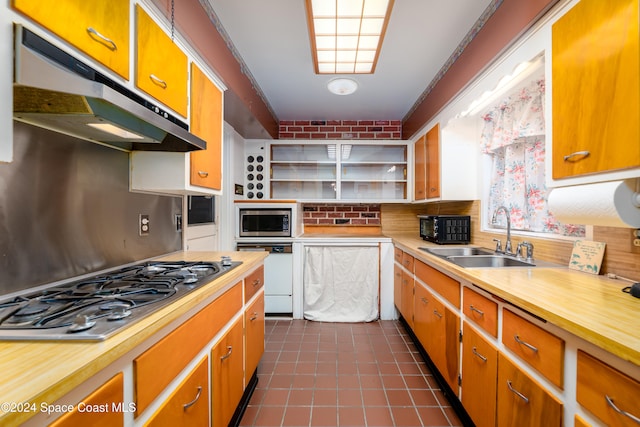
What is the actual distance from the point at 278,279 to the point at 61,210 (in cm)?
215

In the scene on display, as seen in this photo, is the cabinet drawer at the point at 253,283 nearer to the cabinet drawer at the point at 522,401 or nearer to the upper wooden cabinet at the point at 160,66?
the upper wooden cabinet at the point at 160,66

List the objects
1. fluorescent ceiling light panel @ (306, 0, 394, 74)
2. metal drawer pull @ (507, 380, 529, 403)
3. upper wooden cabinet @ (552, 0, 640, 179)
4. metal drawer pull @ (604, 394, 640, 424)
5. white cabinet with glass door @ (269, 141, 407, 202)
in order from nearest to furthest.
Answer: metal drawer pull @ (604, 394, 640, 424) < upper wooden cabinet @ (552, 0, 640, 179) < metal drawer pull @ (507, 380, 529, 403) < fluorescent ceiling light panel @ (306, 0, 394, 74) < white cabinet with glass door @ (269, 141, 407, 202)

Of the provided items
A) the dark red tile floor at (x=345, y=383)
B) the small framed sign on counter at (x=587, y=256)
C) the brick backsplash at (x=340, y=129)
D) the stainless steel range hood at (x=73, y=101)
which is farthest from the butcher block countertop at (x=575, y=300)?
the brick backsplash at (x=340, y=129)

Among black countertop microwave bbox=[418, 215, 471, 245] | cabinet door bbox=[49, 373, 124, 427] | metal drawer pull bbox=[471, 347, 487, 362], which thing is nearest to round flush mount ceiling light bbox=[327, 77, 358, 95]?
black countertop microwave bbox=[418, 215, 471, 245]

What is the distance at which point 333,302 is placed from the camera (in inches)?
120

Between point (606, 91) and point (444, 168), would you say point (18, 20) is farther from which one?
point (444, 168)

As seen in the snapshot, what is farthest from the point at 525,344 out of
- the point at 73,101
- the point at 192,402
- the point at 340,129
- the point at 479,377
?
the point at 340,129

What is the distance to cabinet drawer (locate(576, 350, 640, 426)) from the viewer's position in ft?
2.18

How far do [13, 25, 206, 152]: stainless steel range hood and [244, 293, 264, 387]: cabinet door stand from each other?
1.04m

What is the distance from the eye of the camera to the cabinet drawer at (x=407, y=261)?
8.09 ft

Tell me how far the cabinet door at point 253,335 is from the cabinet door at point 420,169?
2023mm

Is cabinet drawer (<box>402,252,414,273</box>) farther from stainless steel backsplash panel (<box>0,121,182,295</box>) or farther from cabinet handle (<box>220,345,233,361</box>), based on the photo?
stainless steel backsplash panel (<box>0,121,182,295</box>)

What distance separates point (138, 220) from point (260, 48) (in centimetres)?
154

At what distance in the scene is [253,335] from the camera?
1747 millimetres
